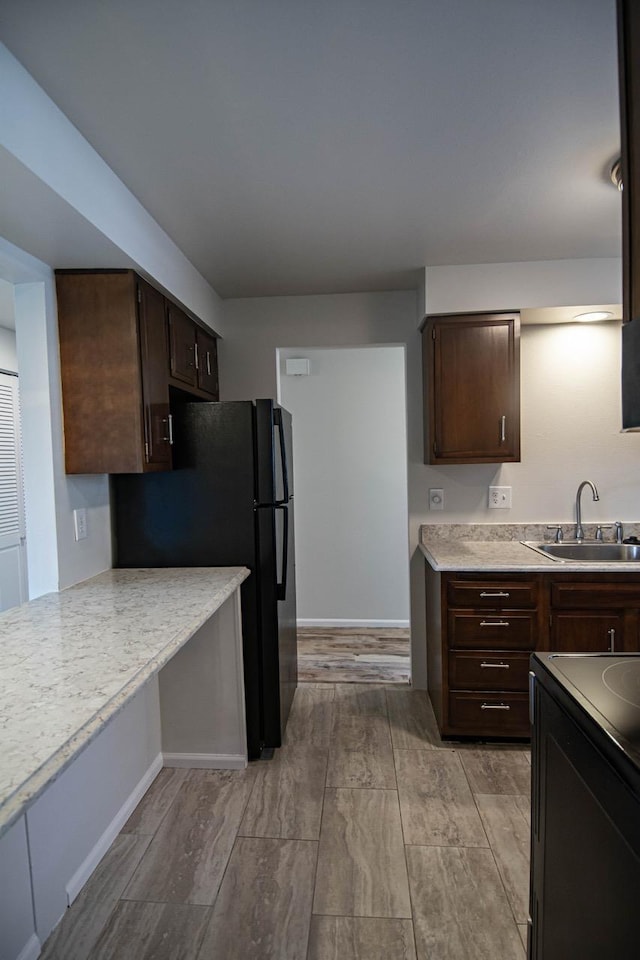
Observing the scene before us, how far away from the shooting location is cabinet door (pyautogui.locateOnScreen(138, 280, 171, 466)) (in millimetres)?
2166

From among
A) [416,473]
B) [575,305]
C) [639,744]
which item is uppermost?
[575,305]

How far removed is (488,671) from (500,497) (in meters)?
1.05

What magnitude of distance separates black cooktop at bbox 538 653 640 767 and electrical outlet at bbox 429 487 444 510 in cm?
190

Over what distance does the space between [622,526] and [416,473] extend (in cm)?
120

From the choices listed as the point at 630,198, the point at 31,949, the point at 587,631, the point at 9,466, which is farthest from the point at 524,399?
the point at 9,466

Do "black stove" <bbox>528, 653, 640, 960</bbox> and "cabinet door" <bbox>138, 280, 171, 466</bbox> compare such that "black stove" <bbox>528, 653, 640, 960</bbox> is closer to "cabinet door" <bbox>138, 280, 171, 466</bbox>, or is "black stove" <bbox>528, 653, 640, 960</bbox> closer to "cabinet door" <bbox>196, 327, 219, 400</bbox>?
"cabinet door" <bbox>138, 280, 171, 466</bbox>

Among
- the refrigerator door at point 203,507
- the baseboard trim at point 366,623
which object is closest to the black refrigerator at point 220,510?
the refrigerator door at point 203,507

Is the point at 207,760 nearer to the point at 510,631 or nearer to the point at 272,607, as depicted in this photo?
the point at 272,607

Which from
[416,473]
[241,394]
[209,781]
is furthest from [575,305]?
[209,781]

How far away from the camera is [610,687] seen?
1.15 meters

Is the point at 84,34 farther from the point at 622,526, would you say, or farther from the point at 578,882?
the point at 622,526

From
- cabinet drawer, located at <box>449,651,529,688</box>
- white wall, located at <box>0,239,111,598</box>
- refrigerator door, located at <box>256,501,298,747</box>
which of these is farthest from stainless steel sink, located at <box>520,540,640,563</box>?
white wall, located at <box>0,239,111,598</box>

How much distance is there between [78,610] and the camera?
1820mm

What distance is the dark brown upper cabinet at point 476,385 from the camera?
287cm
